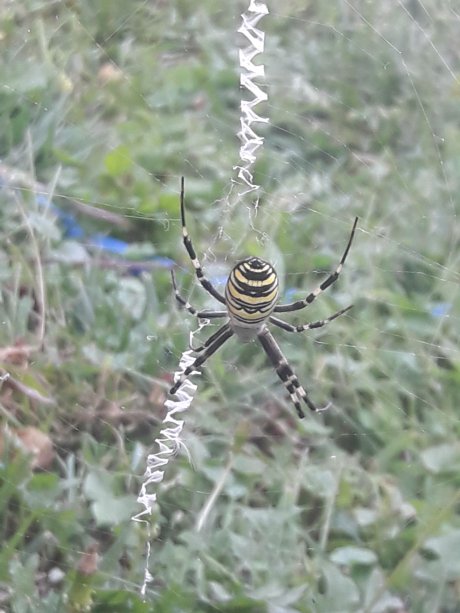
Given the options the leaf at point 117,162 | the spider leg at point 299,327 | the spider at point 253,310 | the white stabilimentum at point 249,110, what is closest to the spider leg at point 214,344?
the spider at point 253,310

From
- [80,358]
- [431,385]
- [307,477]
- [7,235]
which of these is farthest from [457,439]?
[7,235]

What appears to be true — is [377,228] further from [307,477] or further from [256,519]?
[256,519]

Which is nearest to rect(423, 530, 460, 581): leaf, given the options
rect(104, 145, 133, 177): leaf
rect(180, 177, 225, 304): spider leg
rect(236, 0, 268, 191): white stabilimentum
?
rect(180, 177, 225, 304): spider leg

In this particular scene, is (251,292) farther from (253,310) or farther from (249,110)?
(249,110)

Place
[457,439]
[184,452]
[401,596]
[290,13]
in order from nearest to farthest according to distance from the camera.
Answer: [401,596]
[184,452]
[457,439]
[290,13]

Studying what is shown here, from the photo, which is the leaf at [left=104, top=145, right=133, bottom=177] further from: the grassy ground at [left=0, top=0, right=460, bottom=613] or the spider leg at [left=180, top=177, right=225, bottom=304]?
the spider leg at [left=180, top=177, right=225, bottom=304]

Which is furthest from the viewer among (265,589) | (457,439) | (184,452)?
(457,439)

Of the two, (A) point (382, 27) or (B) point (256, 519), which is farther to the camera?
(A) point (382, 27)
